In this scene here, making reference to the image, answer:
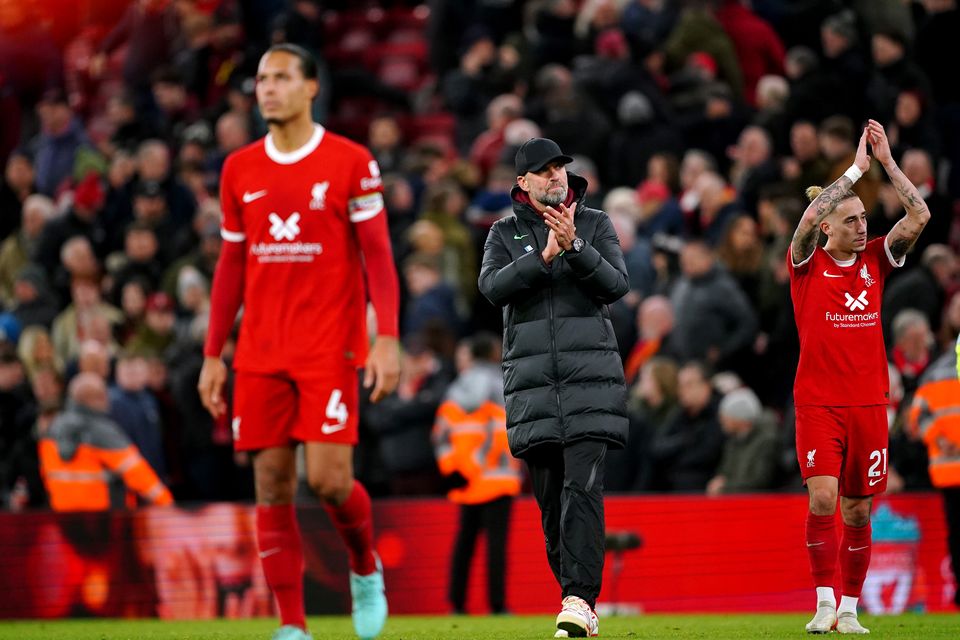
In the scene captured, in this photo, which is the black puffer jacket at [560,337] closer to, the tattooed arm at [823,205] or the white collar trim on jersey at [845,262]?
the tattooed arm at [823,205]

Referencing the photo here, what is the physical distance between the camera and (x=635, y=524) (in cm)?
1449

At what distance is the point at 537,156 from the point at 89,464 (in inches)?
305

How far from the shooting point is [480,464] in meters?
14.4

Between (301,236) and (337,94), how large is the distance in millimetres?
15244

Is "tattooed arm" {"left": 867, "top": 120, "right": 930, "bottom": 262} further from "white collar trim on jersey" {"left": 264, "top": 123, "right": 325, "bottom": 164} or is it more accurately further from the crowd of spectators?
the crowd of spectators

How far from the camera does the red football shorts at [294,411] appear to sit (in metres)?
8.28

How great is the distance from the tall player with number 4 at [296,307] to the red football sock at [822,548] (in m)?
2.69

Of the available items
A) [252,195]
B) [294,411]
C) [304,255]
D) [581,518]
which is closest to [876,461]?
[581,518]

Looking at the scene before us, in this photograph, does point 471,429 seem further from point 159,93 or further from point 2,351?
point 159,93

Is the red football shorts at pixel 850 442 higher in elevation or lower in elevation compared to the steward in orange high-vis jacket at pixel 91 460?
higher

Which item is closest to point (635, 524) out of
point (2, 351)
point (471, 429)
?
point (471, 429)

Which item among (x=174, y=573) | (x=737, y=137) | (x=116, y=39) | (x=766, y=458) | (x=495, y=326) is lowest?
(x=174, y=573)

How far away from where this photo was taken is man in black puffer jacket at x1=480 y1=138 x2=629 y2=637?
9.21 metres

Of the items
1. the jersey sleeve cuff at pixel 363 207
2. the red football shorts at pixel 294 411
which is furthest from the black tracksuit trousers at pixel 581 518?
the jersey sleeve cuff at pixel 363 207
